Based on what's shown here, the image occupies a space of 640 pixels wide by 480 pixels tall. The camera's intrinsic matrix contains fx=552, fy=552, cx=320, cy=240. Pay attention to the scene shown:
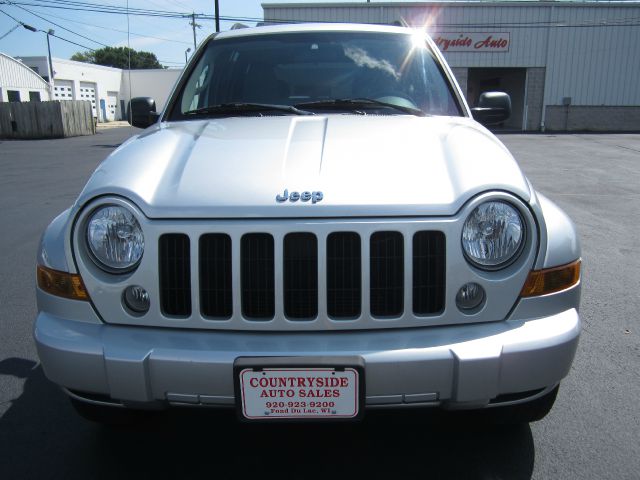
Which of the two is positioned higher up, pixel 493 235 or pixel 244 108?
pixel 244 108

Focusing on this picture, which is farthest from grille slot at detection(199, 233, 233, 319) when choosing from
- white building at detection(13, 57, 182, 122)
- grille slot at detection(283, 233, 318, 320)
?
white building at detection(13, 57, 182, 122)

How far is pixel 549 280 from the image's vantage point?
1963 mm

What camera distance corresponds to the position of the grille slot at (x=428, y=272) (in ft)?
6.16

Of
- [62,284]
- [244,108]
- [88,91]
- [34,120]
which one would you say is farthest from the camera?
[88,91]

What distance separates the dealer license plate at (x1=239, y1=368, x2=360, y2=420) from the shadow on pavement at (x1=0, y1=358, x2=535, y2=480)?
0.49 m

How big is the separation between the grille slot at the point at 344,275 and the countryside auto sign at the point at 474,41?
30035 mm

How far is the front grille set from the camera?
6.09 feet

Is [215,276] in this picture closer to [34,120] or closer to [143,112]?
[143,112]

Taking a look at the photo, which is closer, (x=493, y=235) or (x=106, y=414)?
(x=493, y=235)

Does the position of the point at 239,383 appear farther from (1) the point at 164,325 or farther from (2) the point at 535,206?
(2) the point at 535,206

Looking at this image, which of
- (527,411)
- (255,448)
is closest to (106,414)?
(255,448)

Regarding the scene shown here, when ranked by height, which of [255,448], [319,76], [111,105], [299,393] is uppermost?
[111,105]

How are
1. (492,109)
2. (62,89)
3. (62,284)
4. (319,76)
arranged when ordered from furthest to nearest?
(62,89) < (492,109) < (319,76) < (62,284)

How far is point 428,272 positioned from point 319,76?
5.82 ft
